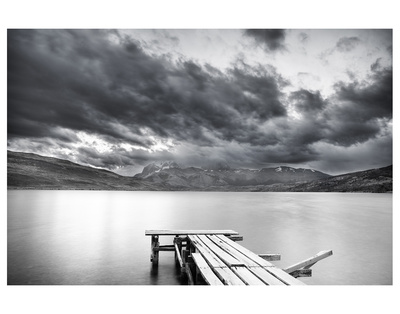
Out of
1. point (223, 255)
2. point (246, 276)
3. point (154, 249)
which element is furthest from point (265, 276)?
point (154, 249)

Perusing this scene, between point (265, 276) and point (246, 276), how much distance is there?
0.30m

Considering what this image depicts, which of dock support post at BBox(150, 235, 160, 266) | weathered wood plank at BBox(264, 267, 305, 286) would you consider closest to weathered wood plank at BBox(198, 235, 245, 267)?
weathered wood plank at BBox(264, 267, 305, 286)

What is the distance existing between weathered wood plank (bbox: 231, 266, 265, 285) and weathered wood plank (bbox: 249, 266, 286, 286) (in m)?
0.07

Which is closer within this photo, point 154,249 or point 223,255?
point 223,255

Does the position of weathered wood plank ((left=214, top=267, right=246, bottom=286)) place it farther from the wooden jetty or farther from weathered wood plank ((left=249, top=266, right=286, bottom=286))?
weathered wood plank ((left=249, top=266, right=286, bottom=286))

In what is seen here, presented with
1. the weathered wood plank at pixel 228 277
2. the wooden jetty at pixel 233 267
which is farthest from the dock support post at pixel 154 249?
the weathered wood plank at pixel 228 277

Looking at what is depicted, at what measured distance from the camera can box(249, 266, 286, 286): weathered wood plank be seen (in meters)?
4.51

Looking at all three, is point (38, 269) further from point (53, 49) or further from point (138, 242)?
point (53, 49)

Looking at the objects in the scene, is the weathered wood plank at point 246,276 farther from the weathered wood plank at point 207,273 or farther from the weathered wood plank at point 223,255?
the weathered wood plank at point 207,273

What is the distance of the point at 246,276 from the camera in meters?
4.84

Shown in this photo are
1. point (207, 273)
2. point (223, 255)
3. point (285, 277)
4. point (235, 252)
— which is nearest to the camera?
point (285, 277)

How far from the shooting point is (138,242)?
15.7 meters

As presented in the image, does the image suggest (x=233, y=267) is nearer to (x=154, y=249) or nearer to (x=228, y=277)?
(x=228, y=277)
